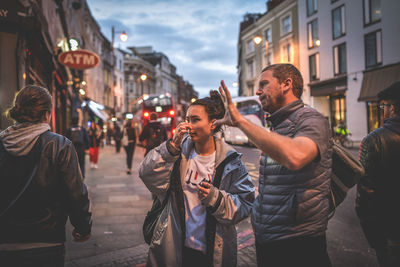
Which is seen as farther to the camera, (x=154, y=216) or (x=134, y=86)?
(x=134, y=86)

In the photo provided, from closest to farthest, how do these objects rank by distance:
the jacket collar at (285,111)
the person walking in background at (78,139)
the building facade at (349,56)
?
the jacket collar at (285,111) < the person walking in background at (78,139) < the building facade at (349,56)

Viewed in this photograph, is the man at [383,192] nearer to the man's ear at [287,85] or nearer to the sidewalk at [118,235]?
the man's ear at [287,85]

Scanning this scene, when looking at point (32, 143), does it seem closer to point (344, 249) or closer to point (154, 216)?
point (154, 216)

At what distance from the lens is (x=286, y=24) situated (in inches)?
1389

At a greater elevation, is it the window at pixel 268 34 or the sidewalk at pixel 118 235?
the window at pixel 268 34

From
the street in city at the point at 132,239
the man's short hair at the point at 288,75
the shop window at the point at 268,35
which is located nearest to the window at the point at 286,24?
the shop window at the point at 268,35

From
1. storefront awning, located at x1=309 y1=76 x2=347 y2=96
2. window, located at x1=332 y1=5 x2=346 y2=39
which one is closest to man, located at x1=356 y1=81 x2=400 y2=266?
storefront awning, located at x1=309 y1=76 x2=347 y2=96

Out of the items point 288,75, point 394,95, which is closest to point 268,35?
point 394,95

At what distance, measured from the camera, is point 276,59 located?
121 ft

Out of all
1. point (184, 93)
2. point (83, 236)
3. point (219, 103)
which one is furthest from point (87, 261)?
point (184, 93)

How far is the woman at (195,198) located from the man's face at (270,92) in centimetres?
47

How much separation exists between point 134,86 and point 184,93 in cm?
3914

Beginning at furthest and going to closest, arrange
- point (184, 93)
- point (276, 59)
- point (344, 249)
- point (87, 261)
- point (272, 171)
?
point (184, 93) < point (276, 59) < point (344, 249) < point (87, 261) < point (272, 171)

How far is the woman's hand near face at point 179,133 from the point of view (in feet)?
7.37
